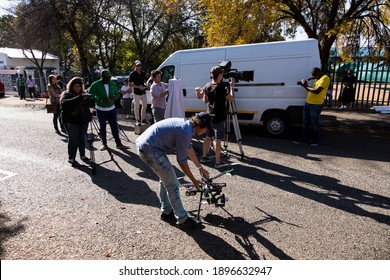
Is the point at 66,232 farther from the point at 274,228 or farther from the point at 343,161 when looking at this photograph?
the point at 343,161

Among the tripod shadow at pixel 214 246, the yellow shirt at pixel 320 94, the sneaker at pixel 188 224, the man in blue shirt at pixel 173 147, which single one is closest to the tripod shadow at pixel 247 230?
the tripod shadow at pixel 214 246

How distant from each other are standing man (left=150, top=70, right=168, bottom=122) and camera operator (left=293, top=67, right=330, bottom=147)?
10.9 ft

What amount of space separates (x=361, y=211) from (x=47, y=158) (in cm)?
596

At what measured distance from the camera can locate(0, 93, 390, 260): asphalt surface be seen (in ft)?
10.4

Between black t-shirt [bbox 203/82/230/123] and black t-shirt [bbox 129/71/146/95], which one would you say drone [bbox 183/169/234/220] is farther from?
black t-shirt [bbox 129/71/146/95]

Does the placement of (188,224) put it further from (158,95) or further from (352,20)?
(352,20)

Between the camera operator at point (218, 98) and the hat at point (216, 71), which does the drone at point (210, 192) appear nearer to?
the camera operator at point (218, 98)

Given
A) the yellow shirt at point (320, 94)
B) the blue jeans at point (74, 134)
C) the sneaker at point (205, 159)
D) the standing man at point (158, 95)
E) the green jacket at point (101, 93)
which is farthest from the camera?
the standing man at point (158, 95)

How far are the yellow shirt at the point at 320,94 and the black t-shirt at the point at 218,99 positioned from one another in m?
2.57

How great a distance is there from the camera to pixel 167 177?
3.29 m

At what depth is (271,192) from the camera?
4.59m

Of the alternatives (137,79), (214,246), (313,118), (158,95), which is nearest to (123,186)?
→ (214,246)

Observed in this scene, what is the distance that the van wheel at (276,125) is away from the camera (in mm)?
7977

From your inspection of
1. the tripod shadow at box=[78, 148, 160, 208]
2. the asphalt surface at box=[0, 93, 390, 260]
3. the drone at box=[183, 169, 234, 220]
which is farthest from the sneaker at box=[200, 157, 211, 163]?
the drone at box=[183, 169, 234, 220]
